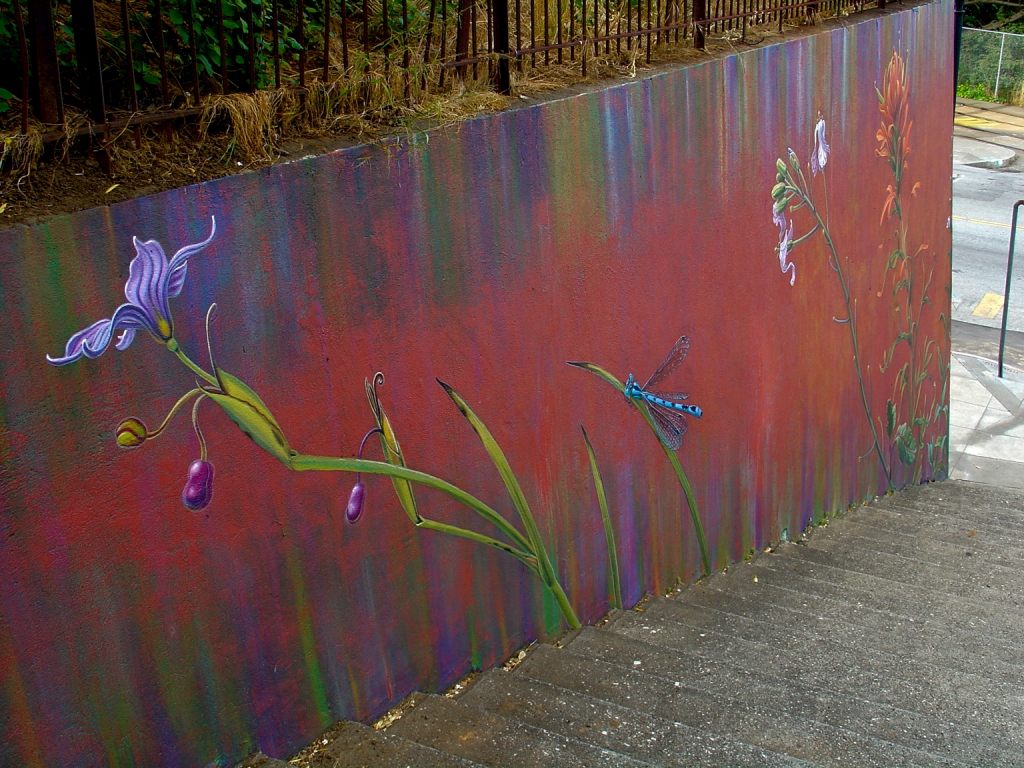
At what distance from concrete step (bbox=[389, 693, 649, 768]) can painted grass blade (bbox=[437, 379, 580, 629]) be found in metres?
0.82

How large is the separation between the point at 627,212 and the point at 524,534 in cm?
147

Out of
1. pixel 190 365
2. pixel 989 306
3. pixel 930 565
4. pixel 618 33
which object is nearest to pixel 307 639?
pixel 190 365

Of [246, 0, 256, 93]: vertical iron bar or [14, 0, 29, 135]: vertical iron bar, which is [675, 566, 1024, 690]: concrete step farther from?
[14, 0, 29, 135]: vertical iron bar

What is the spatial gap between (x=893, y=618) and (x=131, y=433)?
398 centimetres

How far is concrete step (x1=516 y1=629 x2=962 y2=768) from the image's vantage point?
137 inches

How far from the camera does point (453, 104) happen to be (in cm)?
373

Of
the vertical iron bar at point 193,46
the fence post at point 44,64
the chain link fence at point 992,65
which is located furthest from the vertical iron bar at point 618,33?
the chain link fence at point 992,65

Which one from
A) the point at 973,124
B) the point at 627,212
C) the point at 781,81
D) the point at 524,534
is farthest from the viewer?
the point at 973,124

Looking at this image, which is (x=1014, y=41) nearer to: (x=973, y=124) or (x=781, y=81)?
(x=973, y=124)

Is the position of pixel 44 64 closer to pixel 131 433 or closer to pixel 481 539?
pixel 131 433

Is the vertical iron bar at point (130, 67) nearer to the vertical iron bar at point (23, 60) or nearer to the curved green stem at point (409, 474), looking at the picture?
the vertical iron bar at point (23, 60)

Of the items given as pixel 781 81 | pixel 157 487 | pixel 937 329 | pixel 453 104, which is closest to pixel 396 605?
pixel 157 487

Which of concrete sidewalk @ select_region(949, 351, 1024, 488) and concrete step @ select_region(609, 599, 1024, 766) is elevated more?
concrete step @ select_region(609, 599, 1024, 766)

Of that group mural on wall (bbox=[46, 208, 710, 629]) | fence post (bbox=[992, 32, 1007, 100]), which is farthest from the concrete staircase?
fence post (bbox=[992, 32, 1007, 100])
